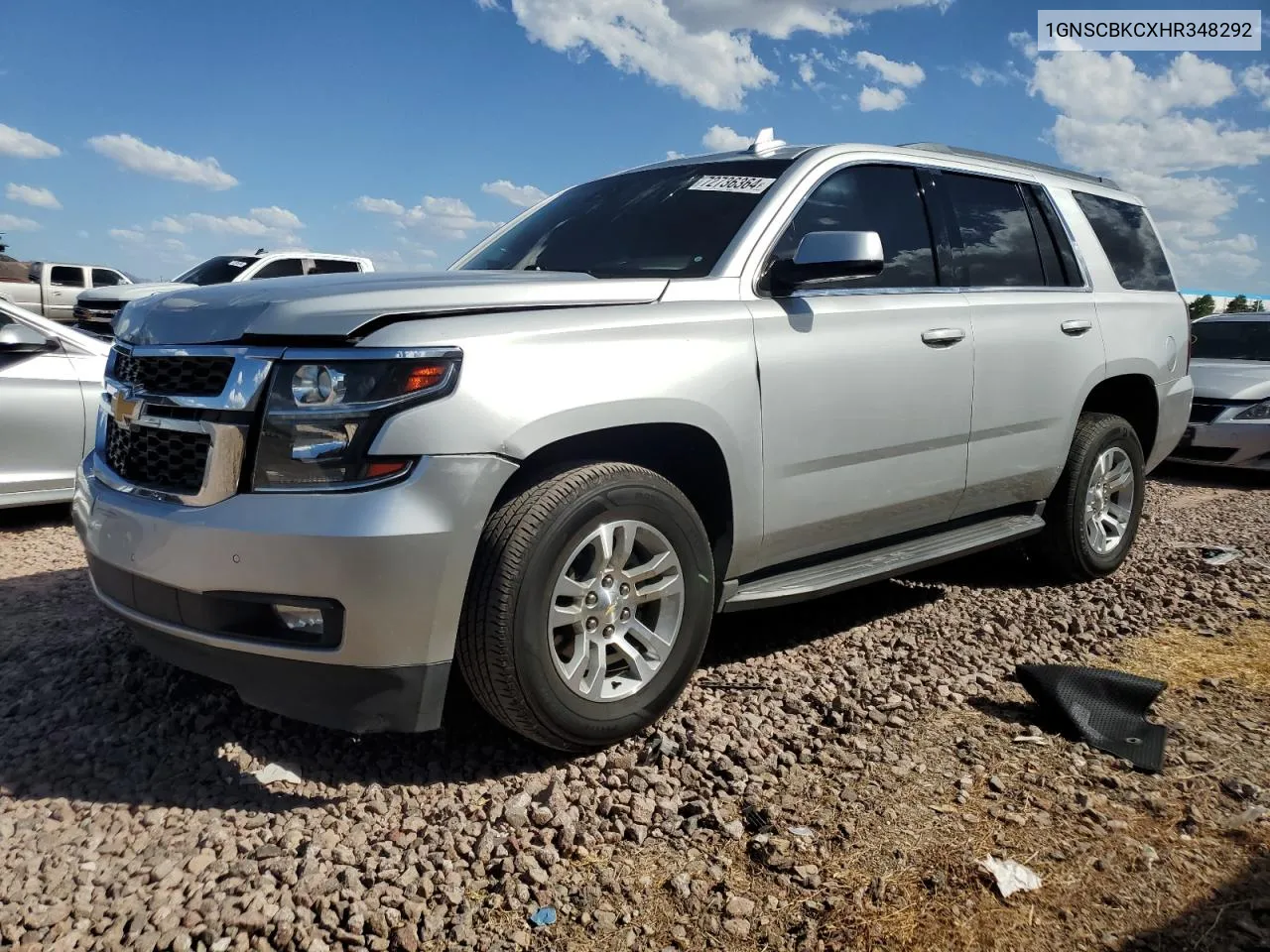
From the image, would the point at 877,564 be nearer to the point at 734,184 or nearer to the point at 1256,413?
the point at 734,184

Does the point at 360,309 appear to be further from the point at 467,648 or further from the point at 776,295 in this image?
the point at 776,295

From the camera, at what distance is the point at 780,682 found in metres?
3.57

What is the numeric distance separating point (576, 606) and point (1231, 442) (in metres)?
8.25

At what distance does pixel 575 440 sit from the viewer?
2.86 metres

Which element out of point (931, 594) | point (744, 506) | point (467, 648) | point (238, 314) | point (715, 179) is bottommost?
point (931, 594)

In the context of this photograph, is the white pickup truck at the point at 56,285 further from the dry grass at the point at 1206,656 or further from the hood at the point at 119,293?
the dry grass at the point at 1206,656

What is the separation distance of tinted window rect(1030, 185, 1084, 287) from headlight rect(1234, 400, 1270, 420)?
210 inches

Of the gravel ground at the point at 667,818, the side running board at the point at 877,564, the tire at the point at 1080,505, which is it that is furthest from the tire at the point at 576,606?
the tire at the point at 1080,505

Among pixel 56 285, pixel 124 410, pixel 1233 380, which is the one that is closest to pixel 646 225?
pixel 124 410

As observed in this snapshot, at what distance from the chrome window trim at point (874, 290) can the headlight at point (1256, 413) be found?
530 cm

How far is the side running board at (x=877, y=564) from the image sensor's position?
337 centimetres

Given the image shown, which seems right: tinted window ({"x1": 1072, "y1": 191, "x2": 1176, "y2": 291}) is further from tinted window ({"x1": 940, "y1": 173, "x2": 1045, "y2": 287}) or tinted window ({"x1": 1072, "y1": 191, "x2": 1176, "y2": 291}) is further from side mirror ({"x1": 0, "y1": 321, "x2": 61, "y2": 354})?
side mirror ({"x1": 0, "y1": 321, "x2": 61, "y2": 354})

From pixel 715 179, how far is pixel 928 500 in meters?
1.50

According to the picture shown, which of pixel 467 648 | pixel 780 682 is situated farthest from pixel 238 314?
pixel 780 682
